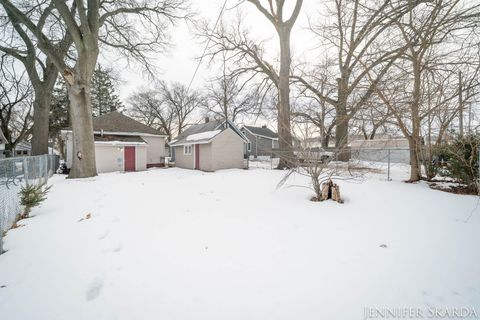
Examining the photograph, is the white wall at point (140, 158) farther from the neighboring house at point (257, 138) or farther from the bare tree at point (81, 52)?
the neighboring house at point (257, 138)

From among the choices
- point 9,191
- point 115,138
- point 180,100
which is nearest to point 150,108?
point 180,100

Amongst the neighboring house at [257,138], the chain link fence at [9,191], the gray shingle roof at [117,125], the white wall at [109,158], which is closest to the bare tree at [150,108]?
the neighboring house at [257,138]

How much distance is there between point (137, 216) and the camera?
412 cm

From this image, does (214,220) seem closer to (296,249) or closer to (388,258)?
(296,249)

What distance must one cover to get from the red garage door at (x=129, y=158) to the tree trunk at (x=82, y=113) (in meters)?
5.62

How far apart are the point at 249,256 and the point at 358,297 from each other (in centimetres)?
120

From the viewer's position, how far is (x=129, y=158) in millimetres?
15961

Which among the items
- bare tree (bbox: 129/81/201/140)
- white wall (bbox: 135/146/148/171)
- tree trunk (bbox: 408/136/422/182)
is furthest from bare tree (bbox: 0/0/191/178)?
bare tree (bbox: 129/81/201/140)

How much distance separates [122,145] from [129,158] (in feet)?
3.65

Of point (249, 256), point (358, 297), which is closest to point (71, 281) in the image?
point (249, 256)

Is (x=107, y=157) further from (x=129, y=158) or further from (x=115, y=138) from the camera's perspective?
(x=115, y=138)

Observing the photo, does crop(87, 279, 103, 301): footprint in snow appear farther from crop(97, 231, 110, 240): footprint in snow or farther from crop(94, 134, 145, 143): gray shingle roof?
crop(94, 134, 145, 143): gray shingle roof

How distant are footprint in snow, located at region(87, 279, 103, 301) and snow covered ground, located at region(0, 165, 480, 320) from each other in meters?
0.01

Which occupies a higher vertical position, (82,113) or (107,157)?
(82,113)
